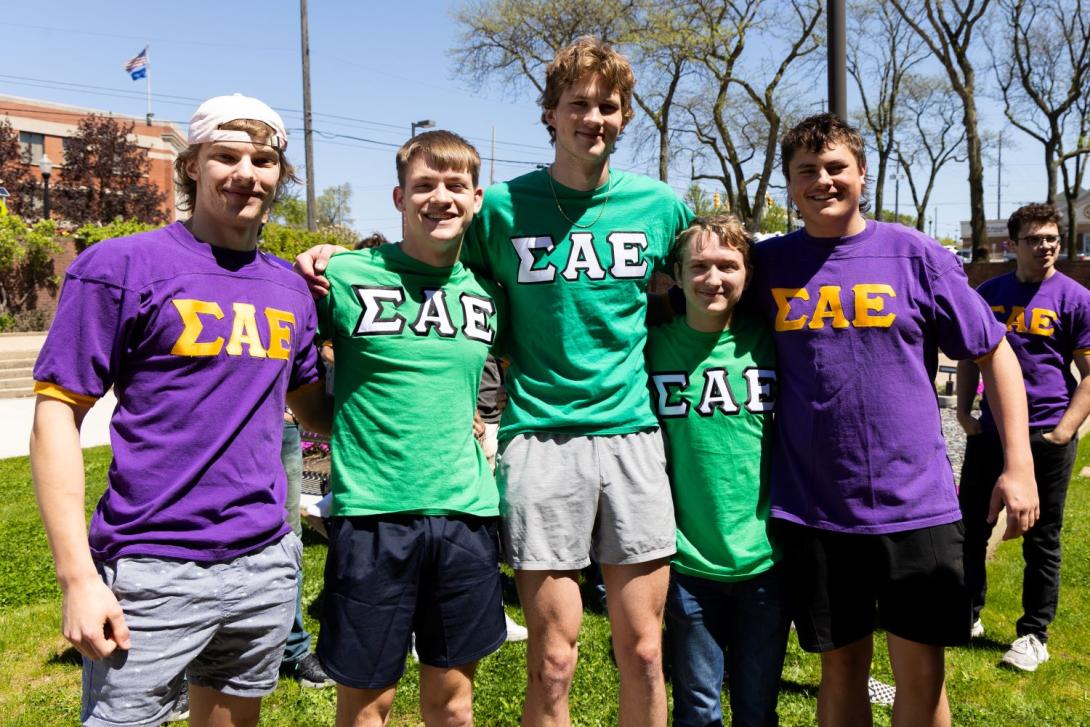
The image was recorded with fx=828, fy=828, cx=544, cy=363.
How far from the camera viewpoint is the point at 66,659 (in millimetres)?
4305

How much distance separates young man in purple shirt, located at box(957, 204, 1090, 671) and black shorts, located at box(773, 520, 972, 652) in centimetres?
194

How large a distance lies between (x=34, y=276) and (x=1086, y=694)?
2999 centimetres

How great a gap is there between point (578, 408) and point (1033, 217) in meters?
3.25

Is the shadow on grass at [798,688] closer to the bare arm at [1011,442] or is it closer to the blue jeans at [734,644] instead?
the blue jeans at [734,644]

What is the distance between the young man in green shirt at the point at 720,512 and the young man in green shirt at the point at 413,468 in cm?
64

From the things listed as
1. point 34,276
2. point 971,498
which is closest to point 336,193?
point 34,276

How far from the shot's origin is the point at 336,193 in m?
78.8

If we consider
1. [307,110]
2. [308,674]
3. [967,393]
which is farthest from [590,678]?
[307,110]

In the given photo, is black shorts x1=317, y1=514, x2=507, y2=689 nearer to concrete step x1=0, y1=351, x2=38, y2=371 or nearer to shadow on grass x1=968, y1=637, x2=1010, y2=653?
shadow on grass x1=968, y1=637, x2=1010, y2=653

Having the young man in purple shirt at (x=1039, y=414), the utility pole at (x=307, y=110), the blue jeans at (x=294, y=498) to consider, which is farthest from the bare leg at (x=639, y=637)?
the utility pole at (x=307, y=110)

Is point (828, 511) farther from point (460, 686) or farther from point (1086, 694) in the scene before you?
point (1086, 694)

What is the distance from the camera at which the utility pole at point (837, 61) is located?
464cm

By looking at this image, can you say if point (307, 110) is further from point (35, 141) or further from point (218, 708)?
point (35, 141)

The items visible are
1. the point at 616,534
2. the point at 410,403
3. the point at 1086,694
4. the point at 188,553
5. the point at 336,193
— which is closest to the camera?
the point at 188,553
